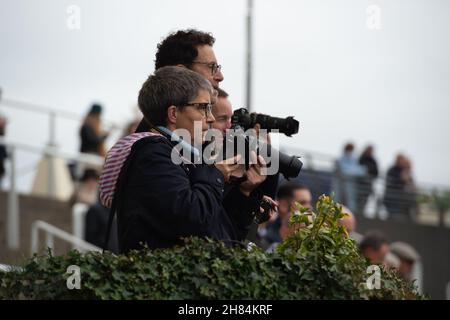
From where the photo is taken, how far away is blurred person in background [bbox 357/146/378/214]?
66.6 ft

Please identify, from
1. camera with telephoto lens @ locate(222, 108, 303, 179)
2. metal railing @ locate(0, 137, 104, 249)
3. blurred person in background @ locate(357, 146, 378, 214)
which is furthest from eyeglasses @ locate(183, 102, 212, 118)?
blurred person in background @ locate(357, 146, 378, 214)

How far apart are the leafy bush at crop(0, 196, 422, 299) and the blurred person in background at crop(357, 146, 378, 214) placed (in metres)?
15.4

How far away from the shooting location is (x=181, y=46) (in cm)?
618

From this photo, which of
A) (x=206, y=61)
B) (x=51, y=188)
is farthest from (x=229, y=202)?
(x=51, y=188)

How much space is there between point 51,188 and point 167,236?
11507 millimetres

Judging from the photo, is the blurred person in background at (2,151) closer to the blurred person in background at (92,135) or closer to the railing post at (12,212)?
the railing post at (12,212)

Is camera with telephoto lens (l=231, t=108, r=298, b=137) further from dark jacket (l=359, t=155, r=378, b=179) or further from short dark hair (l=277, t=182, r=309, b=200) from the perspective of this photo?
dark jacket (l=359, t=155, r=378, b=179)

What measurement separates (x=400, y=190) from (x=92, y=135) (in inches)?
297

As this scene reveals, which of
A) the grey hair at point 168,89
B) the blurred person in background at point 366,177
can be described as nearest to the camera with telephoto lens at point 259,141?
the grey hair at point 168,89

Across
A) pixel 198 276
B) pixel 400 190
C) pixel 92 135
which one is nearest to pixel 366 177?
pixel 400 190

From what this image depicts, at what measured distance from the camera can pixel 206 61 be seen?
20.2 ft

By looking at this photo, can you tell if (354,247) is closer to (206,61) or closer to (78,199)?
(206,61)

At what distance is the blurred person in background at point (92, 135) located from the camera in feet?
48.9

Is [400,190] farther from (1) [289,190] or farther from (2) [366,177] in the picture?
(1) [289,190]
